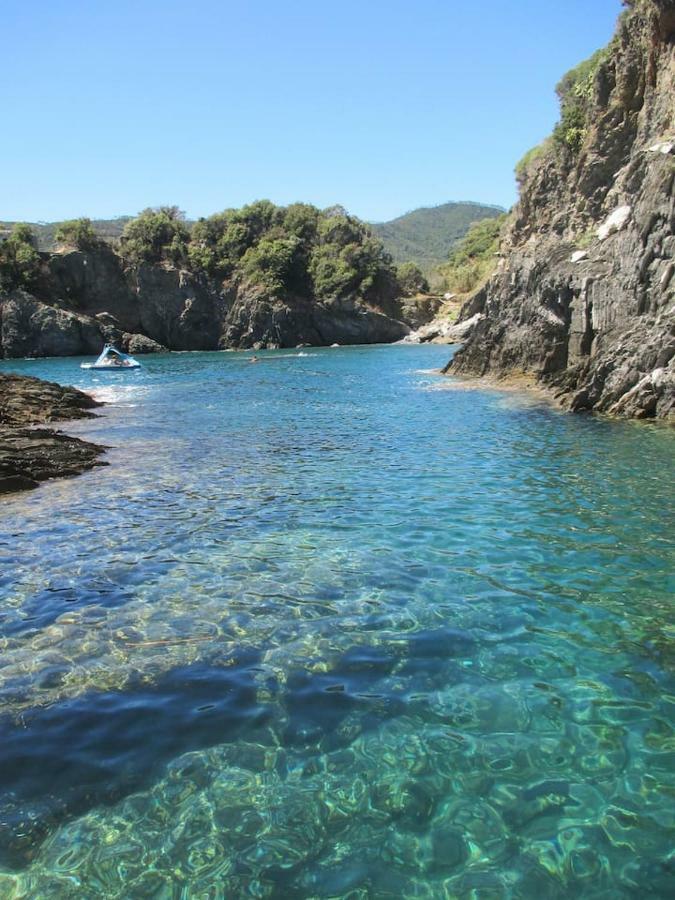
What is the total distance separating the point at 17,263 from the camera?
94.3 meters

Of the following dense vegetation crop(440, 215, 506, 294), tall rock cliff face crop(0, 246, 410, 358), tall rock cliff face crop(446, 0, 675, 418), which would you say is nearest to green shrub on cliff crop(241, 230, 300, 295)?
tall rock cliff face crop(0, 246, 410, 358)

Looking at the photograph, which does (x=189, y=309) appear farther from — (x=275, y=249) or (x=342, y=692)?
(x=342, y=692)

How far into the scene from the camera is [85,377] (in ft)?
186

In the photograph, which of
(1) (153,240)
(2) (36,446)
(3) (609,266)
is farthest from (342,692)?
(1) (153,240)

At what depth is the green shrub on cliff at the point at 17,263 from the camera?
306ft

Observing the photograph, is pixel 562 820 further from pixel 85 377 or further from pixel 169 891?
pixel 85 377

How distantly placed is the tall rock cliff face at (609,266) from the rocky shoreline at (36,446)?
1730cm

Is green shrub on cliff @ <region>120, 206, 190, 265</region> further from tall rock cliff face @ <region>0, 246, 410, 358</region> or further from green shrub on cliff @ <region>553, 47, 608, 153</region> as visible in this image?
green shrub on cliff @ <region>553, 47, 608, 153</region>

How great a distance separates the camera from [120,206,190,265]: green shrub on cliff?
108 metres

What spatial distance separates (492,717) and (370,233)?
124447 mm

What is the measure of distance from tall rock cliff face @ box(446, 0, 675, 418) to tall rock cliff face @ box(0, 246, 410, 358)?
149ft

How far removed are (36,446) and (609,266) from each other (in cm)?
2334

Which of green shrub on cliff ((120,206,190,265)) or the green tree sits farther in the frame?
the green tree

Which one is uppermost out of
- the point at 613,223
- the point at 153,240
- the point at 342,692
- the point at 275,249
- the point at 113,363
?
the point at 153,240
